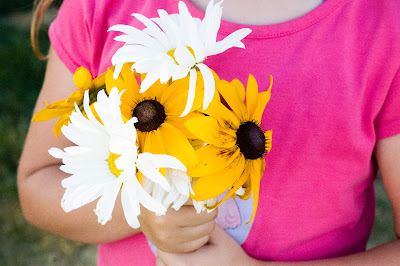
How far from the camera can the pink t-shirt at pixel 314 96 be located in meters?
0.75

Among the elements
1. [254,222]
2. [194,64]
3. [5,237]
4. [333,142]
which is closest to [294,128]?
[333,142]

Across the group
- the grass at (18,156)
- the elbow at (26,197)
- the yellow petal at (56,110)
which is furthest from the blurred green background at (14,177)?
the yellow petal at (56,110)

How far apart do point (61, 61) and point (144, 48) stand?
0.49m

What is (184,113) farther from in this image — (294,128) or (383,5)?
(383,5)

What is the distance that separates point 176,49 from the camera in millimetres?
459

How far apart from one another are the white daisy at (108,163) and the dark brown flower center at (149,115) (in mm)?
22

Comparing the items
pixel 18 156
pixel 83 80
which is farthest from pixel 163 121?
pixel 18 156

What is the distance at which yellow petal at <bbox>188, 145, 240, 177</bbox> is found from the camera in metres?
0.47

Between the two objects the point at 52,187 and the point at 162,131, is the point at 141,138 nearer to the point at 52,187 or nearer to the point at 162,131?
the point at 162,131

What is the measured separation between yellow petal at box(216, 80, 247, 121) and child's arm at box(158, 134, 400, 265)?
0.29m

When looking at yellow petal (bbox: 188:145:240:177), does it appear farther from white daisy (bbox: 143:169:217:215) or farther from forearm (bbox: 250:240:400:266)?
forearm (bbox: 250:240:400:266)

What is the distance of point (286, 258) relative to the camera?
0.86 metres

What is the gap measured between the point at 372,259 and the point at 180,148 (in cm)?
52

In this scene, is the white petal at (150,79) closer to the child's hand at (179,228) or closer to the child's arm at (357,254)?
the child's hand at (179,228)
